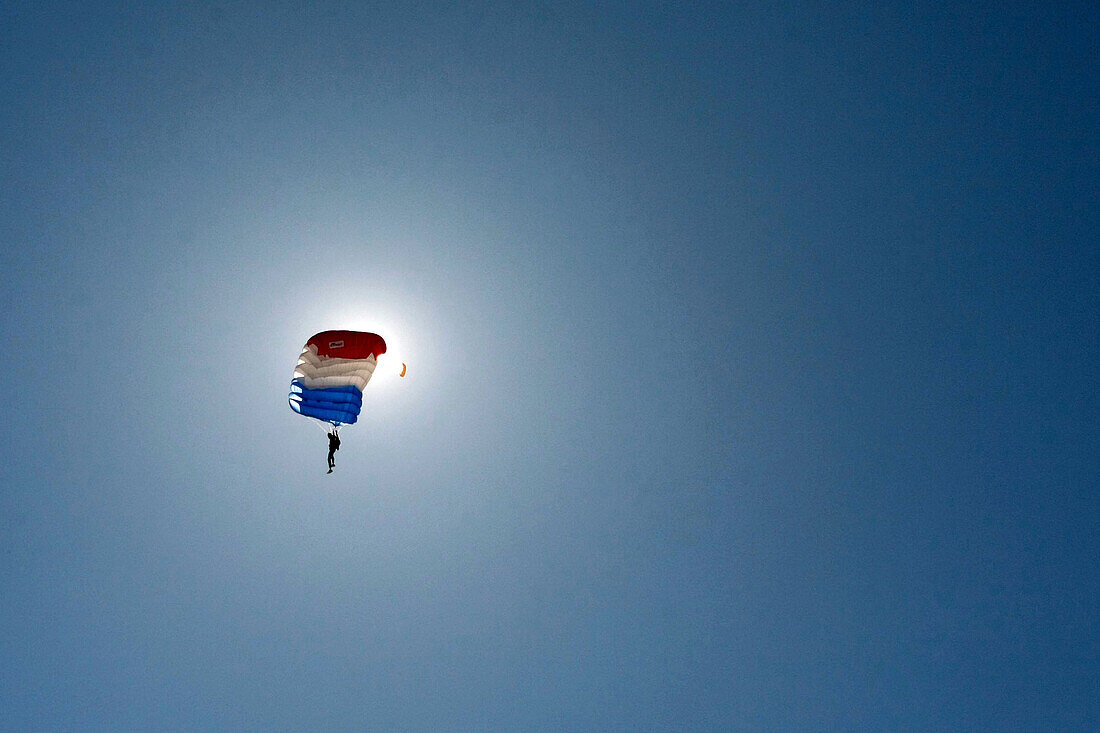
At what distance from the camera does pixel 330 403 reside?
1902cm

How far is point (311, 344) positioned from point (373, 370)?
2.02 meters

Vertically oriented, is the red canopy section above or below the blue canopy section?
above

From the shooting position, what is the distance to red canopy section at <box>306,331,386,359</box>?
65.2ft

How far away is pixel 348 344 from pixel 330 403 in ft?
6.53

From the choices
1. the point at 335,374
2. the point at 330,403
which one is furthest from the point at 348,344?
the point at 330,403

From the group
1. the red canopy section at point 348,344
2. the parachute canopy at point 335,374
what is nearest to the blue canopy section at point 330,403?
the parachute canopy at point 335,374

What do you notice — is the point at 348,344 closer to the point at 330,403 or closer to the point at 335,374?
the point at 335,374

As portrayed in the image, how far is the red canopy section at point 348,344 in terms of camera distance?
19.9 m

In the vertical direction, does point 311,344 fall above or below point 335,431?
above

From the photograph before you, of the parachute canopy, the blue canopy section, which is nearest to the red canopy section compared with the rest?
the parachute canopy

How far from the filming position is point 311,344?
2027 cm

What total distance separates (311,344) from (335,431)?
2765mm

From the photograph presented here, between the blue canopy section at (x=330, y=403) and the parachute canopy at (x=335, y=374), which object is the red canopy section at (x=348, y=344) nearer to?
the parachute canopy at (x=335, y=374)

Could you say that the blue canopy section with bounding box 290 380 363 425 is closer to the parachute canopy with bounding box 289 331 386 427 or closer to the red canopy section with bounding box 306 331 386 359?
the parachute canopy with bounding box 289 331 386 427
